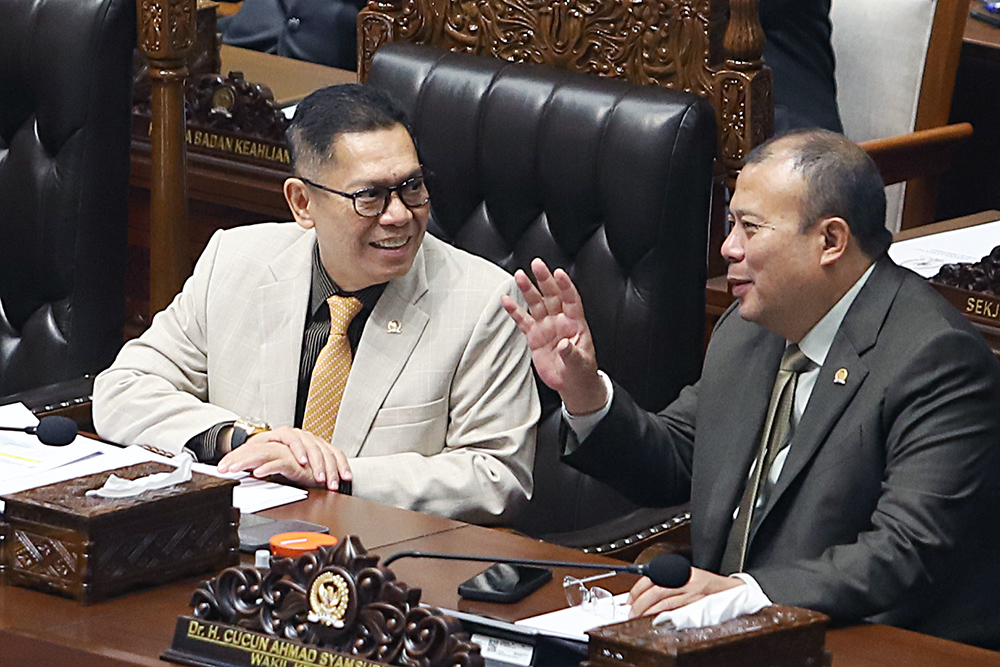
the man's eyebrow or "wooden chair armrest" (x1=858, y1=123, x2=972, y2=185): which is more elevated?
the man's eyebrow

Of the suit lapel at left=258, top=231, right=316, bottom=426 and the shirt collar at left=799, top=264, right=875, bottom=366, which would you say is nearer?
the shirt collar at left=799, top=264, right=875, bottom=366

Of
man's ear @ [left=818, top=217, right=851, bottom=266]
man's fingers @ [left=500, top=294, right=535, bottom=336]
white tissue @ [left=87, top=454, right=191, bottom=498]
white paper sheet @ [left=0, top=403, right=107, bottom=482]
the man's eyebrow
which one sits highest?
man's ear @ [left=818, top=217, right=851, bottom=266]

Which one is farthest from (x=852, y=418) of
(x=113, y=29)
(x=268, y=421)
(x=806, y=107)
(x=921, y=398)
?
(x=806, y=107)

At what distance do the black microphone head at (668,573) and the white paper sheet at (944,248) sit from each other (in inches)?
58.8

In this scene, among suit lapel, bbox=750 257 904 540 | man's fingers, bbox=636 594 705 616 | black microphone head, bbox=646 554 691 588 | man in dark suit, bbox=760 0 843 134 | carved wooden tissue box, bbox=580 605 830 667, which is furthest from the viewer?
man in dark suit, bbox=760 0 843 134

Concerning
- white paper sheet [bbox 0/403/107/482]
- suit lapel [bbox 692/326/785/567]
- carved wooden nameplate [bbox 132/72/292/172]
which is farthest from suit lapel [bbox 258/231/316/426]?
carved wooden nameplate [bbox 132/72/292/172]

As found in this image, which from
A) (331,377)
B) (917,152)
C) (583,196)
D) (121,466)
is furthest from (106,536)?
(917,152)

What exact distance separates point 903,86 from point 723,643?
277 cm

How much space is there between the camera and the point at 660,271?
109 inches

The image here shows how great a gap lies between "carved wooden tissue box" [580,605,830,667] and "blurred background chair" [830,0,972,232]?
2293 millimetres

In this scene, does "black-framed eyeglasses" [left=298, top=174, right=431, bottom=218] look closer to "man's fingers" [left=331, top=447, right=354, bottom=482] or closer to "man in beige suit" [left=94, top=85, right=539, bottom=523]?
"man in beige suit" [left=94, top=85, right=539, bottom=523]

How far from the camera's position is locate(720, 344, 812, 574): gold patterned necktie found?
2.47 metres

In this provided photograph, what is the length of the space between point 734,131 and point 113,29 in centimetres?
114

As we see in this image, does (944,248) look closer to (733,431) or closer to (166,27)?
(733,431)
